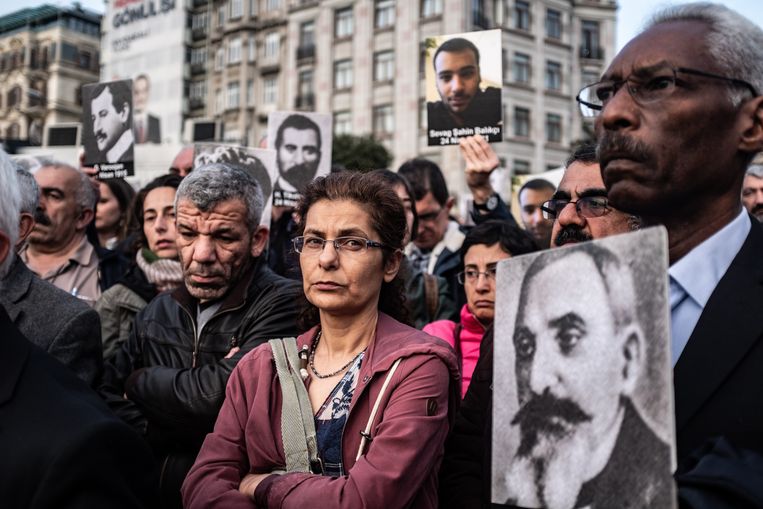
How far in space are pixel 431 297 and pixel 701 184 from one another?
3.03 meters

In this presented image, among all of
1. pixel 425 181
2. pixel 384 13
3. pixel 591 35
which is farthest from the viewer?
pixel 591 35

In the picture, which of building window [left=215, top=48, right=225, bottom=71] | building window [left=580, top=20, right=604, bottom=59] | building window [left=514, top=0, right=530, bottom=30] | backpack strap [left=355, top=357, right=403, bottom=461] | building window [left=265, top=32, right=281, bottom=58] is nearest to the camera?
backpack strap [left=355, top=357, right=403, bottom=461]

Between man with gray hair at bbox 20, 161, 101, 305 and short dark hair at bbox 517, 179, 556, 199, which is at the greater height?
short dark hair at bbox 517, 179, 556, 199

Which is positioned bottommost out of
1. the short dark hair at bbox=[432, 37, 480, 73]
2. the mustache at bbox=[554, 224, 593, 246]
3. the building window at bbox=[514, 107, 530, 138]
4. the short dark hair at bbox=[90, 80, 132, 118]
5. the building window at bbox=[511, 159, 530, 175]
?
the mustache at bbox=[554, 224, 593, 246]

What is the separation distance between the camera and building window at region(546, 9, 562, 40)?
131ft

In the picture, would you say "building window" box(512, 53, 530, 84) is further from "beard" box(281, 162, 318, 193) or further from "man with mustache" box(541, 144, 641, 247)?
"man with mustache" box(541, 144, 641, 247)

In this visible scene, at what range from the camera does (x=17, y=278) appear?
10.5ft

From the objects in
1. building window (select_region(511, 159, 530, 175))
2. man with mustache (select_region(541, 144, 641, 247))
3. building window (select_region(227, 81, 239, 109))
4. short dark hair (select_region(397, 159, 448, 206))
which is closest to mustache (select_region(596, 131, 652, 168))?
man with mustache (select_region(541, 144, 641, 247))

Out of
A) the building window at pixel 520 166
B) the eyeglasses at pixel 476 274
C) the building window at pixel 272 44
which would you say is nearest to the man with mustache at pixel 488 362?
the eyeglasses at pixel 476 274

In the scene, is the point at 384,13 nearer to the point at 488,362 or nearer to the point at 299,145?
the point at 299,145

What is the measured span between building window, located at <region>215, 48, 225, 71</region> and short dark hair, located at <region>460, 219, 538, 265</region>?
44619mm

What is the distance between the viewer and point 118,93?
6410 millimetres

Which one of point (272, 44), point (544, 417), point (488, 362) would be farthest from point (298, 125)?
point (272, 44)

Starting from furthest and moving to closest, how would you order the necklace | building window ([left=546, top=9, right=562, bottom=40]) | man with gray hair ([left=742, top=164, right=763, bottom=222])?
building window ([left=546, top=9, right=562, bottom=40]) → man with gray hair ([left=742, top=164, right=763, bottom=222]) → the necklace
